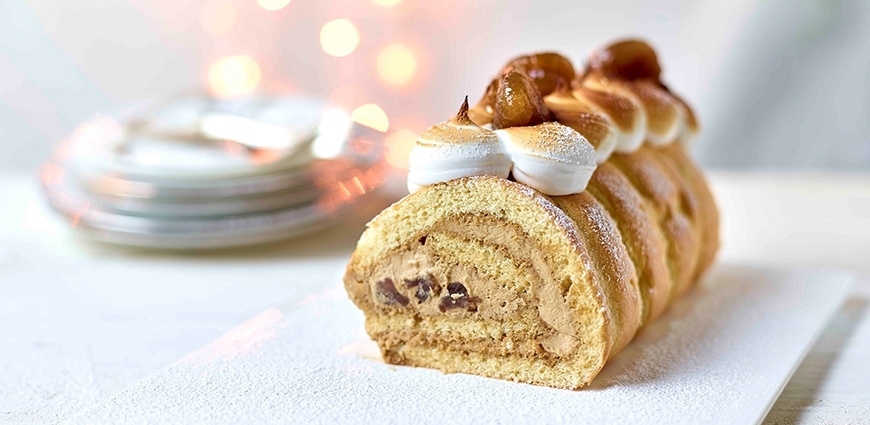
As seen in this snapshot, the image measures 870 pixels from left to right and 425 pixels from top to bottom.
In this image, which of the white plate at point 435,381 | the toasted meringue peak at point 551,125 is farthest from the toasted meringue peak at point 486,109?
the white plate at point 435,381

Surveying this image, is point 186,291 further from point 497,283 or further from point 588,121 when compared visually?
point 588,121

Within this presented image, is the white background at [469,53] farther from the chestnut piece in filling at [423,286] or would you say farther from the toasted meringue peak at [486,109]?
the chestnut piece in filling at [423,286]

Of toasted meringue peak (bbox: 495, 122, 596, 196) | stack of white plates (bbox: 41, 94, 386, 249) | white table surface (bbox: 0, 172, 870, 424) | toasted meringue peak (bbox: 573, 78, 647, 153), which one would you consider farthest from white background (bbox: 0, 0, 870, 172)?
toasted meringue peak (bbox: 495, 122, 596, 196)

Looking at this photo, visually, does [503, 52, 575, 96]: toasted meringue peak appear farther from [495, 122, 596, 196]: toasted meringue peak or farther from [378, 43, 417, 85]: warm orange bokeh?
[378, 43, 417, 85]: warm orange bokeh

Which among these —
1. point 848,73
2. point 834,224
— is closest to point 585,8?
point 848,73

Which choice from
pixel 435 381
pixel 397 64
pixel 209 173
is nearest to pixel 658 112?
pixel 435 381
